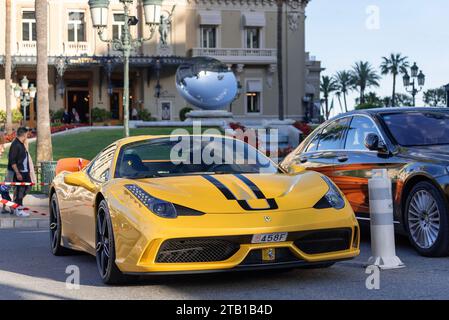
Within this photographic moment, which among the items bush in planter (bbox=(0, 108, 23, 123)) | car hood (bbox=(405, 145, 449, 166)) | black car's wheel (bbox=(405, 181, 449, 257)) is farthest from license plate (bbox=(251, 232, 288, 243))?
bush in planter (bbox=(0, 108, 23, 123))

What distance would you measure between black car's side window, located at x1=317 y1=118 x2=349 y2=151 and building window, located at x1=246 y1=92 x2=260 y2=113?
54868mm

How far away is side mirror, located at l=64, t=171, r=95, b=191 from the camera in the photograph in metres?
7.75

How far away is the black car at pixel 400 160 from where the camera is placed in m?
7.90

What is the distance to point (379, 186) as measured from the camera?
7586mm

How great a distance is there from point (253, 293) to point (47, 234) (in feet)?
21.8

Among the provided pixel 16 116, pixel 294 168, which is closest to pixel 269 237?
pixel 294 168

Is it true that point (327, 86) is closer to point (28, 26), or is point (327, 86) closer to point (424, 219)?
point (28, 26)

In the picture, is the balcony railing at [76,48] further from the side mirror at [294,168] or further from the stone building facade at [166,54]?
the side mirror at [294,168]

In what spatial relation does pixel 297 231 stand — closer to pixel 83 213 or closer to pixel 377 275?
pixel 377 275

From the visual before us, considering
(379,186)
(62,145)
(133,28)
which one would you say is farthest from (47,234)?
(133,28)

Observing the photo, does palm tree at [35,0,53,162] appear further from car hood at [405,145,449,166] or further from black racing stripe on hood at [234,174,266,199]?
black racing stripe on hood at [234,174,266,199]

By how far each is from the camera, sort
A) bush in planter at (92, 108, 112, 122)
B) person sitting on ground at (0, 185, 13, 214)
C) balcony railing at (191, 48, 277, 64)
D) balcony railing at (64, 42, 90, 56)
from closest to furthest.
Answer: person sitting on ground at (0, 185, 13, 214), bush in planter at (92, 108, 112, 122), balcony railing at (64, 42, 90, 56), balcony railing at (191, 48, 277, 64)

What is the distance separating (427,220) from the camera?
26.3ft

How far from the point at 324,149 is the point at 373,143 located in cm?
125
